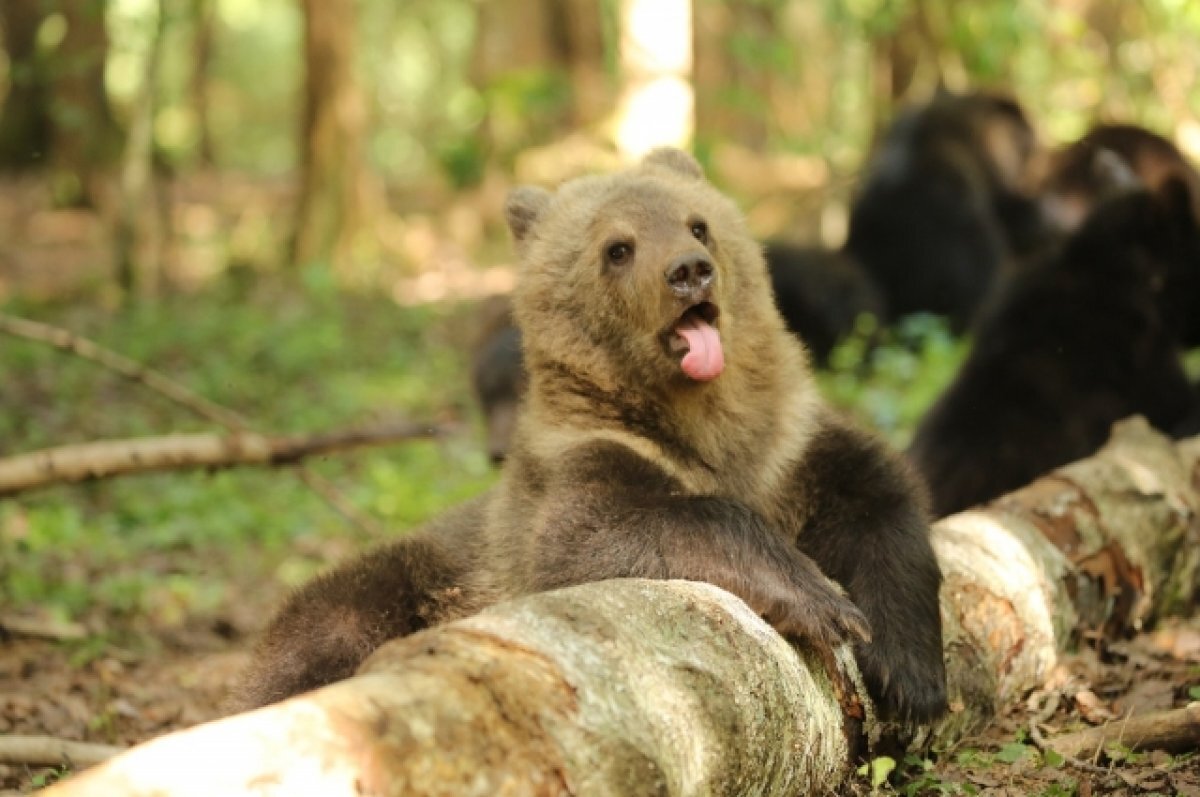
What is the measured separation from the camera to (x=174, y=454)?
6684 millimetres

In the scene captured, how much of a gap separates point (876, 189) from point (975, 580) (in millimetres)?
8916

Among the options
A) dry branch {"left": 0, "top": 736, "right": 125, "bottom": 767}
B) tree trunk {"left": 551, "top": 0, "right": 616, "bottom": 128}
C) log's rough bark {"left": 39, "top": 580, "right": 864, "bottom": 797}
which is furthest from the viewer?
tree trunk {"left": 551, "top": 0, "right": 616, "bottom": 128}

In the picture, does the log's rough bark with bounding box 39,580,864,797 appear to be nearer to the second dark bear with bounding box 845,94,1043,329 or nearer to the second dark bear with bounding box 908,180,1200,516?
A: the second dark bear with bounding box 908,180,1200,516

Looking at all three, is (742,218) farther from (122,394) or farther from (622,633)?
(122,394)

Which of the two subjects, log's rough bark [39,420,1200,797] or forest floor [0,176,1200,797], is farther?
forest floor [0,176,1200,797]

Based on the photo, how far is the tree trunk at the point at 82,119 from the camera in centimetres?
1523

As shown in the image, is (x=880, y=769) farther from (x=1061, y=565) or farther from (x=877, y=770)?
(x=1061, y=565)

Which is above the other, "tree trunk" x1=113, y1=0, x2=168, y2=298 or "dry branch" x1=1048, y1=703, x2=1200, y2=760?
"tree trunk" x1=113, y1=0, x2=168, y2=298

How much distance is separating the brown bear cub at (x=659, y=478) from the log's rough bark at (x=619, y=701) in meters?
0.27

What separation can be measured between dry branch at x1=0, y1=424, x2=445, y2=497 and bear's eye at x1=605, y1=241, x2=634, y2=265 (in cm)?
225

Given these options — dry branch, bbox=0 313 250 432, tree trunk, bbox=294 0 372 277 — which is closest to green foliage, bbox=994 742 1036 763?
dry branch, bbox=0 313 250 432

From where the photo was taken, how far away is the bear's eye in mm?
4755

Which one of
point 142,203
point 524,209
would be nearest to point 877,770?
point 524,209

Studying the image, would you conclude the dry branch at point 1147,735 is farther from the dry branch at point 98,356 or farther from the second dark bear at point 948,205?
the second dark bear at point 948,205
